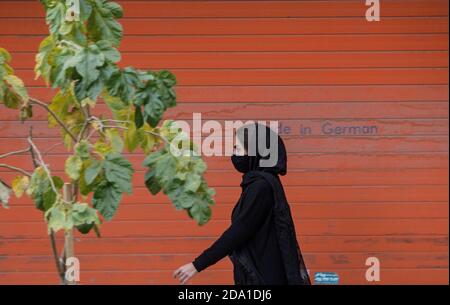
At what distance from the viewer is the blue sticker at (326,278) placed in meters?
6.57

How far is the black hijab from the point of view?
4.42 m

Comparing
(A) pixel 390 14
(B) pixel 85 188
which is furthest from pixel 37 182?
(A) pixel 390 14

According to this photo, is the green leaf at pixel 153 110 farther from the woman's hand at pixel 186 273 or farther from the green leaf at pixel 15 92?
the woman's hand at pixel 186 273

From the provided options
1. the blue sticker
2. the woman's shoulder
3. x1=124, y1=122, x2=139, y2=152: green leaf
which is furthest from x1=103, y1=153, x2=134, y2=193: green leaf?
the blue sticker

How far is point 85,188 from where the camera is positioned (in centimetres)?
353

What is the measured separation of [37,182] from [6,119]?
3.11 metres

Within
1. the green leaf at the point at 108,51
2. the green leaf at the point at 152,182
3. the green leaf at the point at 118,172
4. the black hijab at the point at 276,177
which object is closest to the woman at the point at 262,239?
the black hijab at the point at 276,177

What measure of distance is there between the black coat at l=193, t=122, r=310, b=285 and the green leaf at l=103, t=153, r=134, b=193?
107 centimetres

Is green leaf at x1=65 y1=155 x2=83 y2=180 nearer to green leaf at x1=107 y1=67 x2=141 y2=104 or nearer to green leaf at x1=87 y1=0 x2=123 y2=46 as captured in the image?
green leaf at x1=107 y1=67 x2=141 y2=104

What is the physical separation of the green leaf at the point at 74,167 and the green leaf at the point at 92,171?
5cm

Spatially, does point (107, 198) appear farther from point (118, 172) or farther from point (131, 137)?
point (131, 137)

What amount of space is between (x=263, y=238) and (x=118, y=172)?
1281 mm

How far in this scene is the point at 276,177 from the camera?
4578 mm
